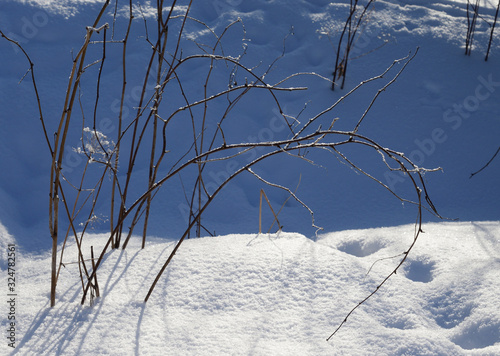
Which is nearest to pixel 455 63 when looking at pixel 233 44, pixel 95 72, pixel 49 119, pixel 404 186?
pixel 404 186

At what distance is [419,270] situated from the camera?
146 centimetres

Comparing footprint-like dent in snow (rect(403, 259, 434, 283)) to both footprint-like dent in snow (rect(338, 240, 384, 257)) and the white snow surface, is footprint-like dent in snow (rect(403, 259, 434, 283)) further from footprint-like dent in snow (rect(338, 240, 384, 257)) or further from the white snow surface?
footprint-like dent in snow (rect(338, 240, 384, 257))

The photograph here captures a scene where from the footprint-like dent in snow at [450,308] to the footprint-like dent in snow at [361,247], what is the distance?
0.42 meters

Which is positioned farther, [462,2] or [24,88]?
[462,2]

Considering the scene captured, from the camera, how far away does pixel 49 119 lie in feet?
8.61

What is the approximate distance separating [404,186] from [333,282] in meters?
1.58

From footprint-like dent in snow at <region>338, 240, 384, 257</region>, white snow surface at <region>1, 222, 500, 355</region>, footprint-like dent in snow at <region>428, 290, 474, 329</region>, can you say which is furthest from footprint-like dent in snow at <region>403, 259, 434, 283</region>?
footprint-like dent in snow at <region>338, 240, 384, 257</region>

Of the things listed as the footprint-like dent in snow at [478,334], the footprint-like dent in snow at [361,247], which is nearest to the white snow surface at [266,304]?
the footprint-like dent in snow at [478,334]

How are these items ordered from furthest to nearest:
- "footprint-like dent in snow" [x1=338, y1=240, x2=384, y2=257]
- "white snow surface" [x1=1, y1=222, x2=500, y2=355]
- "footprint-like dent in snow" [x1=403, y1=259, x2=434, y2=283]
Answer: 1. "footprint-like dent in snow" [x1=338, y1=240, x2=384, y2=257]
2. "footprint-like dent in snow" [x1=403, y1=259, x2=434, y2=283]
3. "white snow surface" [x1=1, y1=222, x2=500, y2=355]

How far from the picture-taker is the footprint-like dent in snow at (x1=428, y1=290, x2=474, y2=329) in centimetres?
121

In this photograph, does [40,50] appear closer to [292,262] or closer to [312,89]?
[312,89]

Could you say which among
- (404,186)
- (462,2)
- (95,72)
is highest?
(462,2)

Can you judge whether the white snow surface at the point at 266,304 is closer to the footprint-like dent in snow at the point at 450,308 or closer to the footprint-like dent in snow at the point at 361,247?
the footprint-like dent in snow at the point at 450,308

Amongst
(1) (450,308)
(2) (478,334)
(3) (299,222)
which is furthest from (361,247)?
(3) (299,222)
